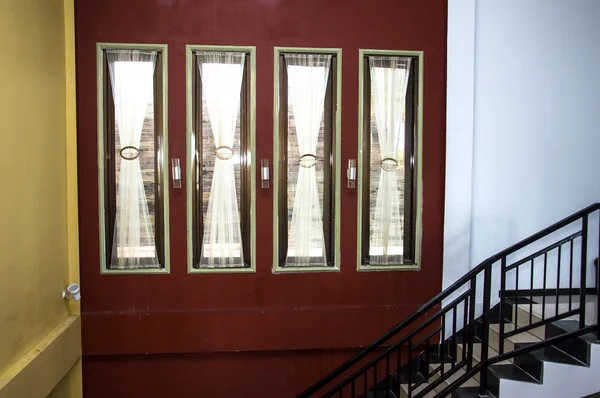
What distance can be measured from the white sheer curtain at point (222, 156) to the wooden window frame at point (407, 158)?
3.66 feet

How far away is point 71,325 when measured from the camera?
377 cm

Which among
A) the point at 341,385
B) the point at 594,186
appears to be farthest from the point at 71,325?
the point at 594,186

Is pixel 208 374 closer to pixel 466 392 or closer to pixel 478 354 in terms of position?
pixel 466 392

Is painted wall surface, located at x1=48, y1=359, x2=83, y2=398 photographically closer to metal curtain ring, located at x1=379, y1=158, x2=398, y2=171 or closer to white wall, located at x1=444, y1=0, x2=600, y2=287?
metal curtain ring, located at x1=379, y1=158, x2=398, y2=171

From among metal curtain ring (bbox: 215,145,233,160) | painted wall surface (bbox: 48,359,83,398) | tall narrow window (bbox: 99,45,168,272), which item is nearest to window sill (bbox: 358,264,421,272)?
metal curtain ring (bbox: 215,145,233,160)

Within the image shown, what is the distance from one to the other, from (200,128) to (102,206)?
1104 mm

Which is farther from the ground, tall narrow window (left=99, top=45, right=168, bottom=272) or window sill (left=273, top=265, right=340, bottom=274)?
tall narrow window (left=99, top=45, right=168, bottom=272)

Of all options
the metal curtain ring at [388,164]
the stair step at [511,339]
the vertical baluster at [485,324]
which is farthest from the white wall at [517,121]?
the vertical baluster at [485,324]

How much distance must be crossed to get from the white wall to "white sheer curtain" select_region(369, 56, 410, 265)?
0.45m

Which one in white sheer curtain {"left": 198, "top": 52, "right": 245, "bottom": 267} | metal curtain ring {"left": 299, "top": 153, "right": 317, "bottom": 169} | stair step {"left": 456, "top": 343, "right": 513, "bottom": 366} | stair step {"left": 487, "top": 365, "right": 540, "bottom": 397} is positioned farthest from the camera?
metal curtain ring {"left": 299, "top": 153, "right": 317, "bottom": 169}

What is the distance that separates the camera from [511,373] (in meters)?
3.30

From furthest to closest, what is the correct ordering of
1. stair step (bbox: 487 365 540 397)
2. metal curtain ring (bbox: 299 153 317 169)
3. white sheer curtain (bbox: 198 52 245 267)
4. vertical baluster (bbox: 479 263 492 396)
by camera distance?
metal curtain ring (bbox: 299 153 317 169) < white sheer curtain (bbox: 198 52 245 267) < stair step (bbox: 487 365 540 397) < vertical baluster (bbox: 479 263 492 396)

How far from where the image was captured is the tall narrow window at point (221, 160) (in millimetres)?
4020

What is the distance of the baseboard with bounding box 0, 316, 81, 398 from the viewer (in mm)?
2938
